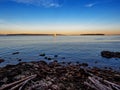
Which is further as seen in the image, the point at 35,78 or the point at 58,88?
the point at 35,78

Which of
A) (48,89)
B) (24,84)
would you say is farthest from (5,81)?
(48,89)

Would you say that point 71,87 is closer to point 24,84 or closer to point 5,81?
point 24,84

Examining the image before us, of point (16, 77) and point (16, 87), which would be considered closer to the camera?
point (16, 87)

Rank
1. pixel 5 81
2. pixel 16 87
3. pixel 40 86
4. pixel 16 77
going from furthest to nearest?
pixel 16 77 < pixel 5 81 < pixel 40 86 < pixel 16 87

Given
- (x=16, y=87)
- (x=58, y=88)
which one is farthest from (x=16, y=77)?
(x=58, y=88)

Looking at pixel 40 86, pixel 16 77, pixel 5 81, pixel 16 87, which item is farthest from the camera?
pixel 16 77

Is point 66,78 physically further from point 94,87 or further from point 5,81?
point 5,81

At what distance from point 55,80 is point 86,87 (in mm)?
3065

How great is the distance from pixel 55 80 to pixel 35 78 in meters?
2.06

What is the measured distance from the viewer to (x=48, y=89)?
1020cm

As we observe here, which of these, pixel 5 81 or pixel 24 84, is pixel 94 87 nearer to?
pixel 24 84

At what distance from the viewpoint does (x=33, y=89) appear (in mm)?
10305

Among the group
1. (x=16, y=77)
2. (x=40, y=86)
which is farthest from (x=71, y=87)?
(x=16, y=77)

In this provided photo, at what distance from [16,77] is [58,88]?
16.1ft
